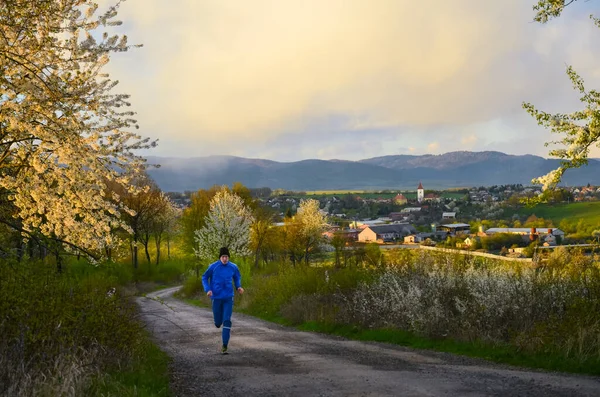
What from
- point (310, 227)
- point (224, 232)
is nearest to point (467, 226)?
point (310, 227)

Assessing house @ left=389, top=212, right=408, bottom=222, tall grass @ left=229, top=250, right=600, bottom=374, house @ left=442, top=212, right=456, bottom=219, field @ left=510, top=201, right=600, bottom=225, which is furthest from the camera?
house @ left=389, top=212, right=408, bottom=222

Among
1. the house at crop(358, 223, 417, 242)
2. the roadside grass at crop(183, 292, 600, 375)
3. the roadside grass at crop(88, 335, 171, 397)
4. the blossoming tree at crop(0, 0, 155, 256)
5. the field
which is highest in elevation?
the blossoming tree at crop(0, 0, 155, 256)

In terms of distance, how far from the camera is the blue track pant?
14.0 metres

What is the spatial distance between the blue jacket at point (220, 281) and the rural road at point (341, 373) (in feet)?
4.92

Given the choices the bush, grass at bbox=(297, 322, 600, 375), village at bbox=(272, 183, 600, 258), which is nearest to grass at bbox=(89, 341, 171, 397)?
the bush

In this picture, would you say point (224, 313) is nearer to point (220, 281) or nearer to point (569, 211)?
point (220, 281)

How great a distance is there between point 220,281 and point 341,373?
15.5 feet

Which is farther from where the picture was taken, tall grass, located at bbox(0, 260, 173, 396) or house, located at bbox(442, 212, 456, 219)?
house, located at bbox(442, 212, 456, 219)

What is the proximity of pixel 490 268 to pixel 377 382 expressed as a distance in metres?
9.49

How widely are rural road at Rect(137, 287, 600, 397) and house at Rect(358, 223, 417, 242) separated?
414 feet

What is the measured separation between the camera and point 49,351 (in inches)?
355

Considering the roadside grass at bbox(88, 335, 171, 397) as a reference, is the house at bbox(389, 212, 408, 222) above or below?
below

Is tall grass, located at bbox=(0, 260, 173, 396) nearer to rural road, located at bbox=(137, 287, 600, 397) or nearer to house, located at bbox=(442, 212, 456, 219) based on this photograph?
rural road, located at bbox=(137, 287, 600, 397)

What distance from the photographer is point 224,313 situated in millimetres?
14109
